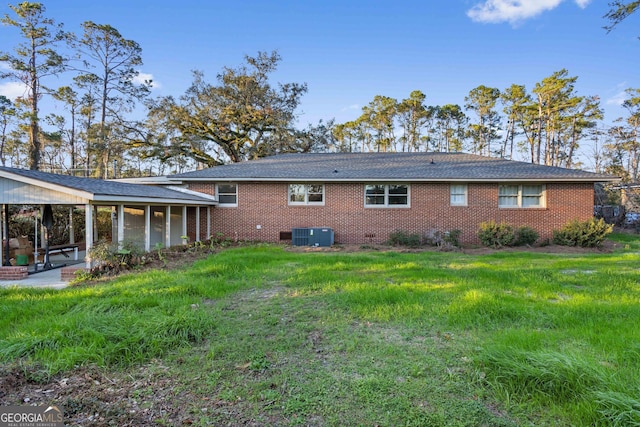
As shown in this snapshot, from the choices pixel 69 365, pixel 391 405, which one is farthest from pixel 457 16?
pixel 69 365

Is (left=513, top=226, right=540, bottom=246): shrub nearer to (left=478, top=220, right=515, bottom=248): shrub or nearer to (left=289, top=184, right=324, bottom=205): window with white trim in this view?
(left=478, top=220, right=515, bottom=248): shrub

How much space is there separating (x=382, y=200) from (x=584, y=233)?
779 centimetres

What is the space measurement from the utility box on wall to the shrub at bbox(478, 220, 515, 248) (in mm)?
6168

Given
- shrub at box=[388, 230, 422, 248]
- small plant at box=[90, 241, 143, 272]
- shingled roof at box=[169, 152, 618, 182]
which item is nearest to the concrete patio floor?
small plant at box=[90, 241, 143, 272]

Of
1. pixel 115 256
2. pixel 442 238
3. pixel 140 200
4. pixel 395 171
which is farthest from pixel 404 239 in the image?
pixel 115 256

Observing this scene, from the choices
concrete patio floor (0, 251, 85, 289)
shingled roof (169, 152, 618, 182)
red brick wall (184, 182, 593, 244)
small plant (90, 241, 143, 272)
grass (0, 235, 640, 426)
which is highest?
shingled roof (169, 152, 618, 182)

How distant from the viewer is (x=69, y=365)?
2.82 m

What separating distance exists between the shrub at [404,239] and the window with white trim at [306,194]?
3536 millimetres

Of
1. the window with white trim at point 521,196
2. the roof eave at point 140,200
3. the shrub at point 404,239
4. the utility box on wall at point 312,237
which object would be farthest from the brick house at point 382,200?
the roof eave at point 140,200

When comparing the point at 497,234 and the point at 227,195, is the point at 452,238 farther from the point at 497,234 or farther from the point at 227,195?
the point at 227,195

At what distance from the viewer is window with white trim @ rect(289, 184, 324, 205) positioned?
13211 millimetres

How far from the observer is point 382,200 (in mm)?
13109

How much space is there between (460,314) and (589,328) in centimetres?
139

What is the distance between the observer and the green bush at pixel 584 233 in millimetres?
11086
